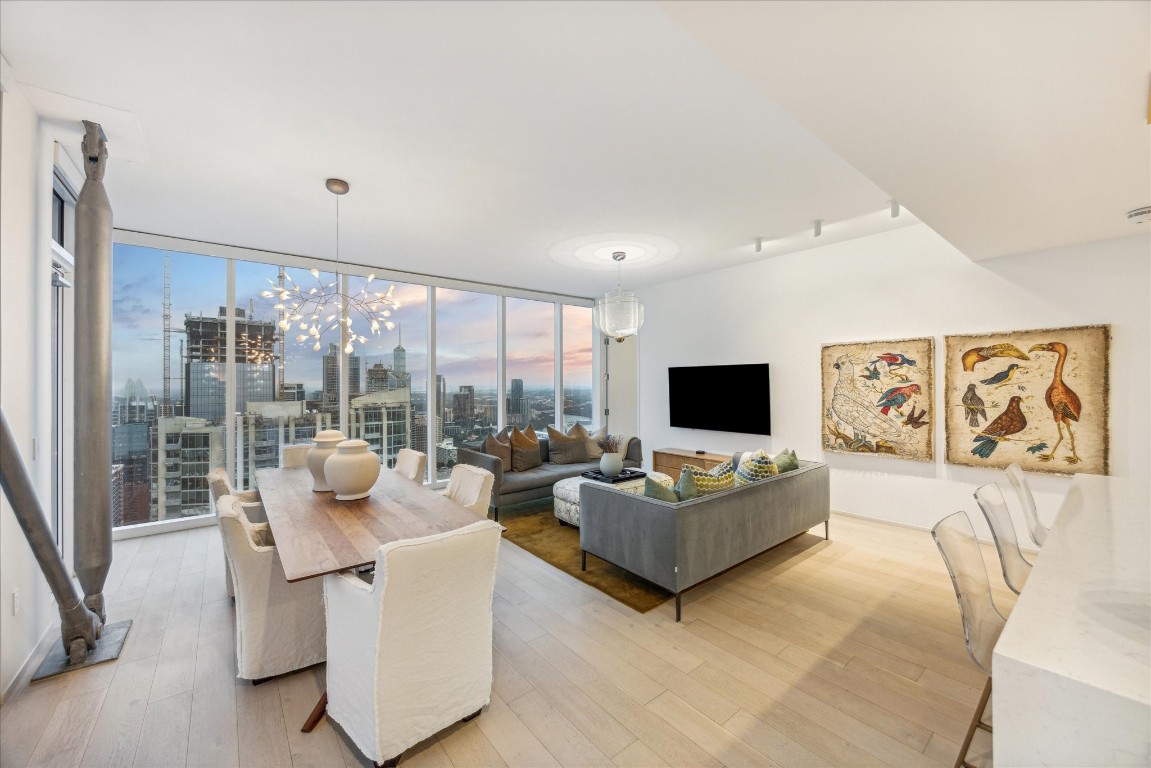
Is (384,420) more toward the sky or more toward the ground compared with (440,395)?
more toward the ground

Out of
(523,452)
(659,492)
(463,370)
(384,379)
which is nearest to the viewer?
(659,492)

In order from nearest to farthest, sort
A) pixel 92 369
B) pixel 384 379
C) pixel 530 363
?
pixel 92 369, pixel 384 379, pixel 530 363

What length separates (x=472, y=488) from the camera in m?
2.80

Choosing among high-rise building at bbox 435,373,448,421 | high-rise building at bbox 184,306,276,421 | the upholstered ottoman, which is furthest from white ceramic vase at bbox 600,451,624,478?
high-rise building at bbox 184,306,276,421

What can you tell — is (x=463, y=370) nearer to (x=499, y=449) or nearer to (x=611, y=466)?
(x=499, y=449)

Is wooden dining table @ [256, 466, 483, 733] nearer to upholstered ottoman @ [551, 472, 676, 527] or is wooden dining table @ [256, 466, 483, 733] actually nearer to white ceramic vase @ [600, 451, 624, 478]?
upholstered ottoman @ [551, 472, 676, 527]

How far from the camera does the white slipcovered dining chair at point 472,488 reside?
2.70 m

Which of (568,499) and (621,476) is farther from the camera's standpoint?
(621,476)

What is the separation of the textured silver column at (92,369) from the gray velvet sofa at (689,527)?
272 centimetres

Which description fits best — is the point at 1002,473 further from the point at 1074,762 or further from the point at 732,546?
the point at 1074,762

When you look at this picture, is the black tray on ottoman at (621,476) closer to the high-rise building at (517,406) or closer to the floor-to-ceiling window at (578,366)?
the high-rise building at (517,406)

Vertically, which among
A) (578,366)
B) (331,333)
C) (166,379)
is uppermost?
(331,333)

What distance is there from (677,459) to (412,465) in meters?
3.38

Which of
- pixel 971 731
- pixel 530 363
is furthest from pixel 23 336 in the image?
pixel 530 363
